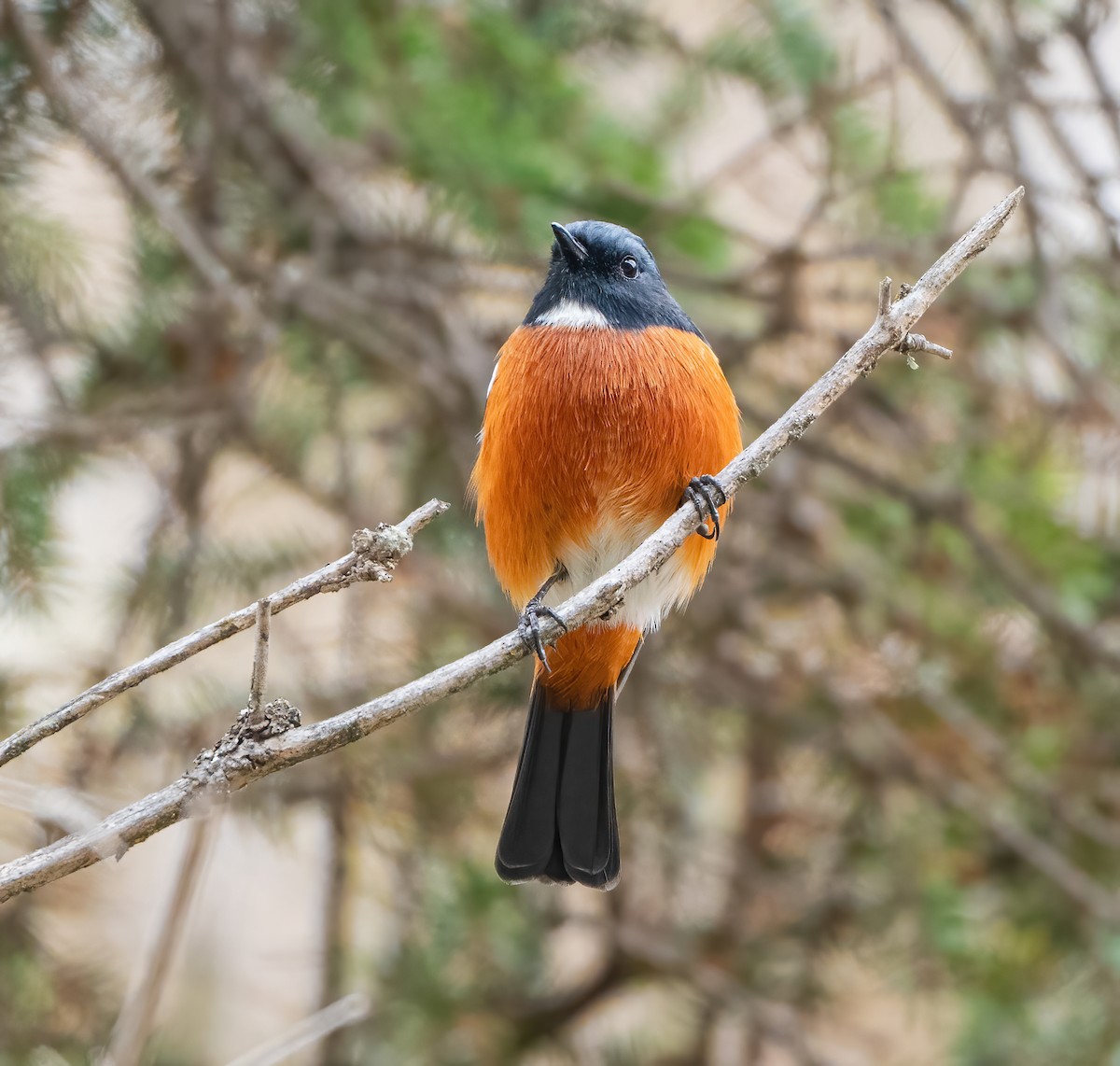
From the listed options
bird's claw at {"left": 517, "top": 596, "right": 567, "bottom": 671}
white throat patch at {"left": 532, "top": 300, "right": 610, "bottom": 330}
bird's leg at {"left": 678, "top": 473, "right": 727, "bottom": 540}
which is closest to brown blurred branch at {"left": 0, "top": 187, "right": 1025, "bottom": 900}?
bird's claw at {"left": 517, "top": 596, "right": 567, "bottom": 671}

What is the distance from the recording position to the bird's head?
3.57 m

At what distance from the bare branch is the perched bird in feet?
3.42

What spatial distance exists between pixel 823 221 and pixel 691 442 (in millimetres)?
1607

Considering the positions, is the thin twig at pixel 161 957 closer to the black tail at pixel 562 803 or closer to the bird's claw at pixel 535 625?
the bird's claw at pixel 535 625

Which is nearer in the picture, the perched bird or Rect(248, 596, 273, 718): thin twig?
Rect(248, 596, 273, 718): thin twig

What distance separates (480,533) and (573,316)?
40.1 inches

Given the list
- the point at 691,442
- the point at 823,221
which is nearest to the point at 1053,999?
the point at 691,442

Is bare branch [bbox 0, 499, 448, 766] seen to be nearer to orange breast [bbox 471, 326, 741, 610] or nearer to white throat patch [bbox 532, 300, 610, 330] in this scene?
orange breast [bbox 471, 326, 741, 610]

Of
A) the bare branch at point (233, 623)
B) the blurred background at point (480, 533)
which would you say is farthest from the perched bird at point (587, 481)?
the bare branch at point (233, 623)

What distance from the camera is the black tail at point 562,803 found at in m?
3.39

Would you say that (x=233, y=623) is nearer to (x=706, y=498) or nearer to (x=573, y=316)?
(x=706, y=498)

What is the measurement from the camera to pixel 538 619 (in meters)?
3.00

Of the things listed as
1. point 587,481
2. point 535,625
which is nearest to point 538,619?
point 535,625

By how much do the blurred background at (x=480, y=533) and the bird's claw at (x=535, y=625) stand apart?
851 mm
